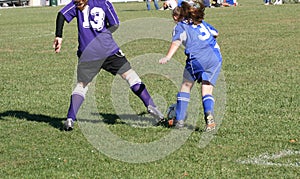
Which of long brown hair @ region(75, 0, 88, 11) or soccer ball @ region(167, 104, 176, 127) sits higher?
long brown hair @ region(75, 0, 88, 11)

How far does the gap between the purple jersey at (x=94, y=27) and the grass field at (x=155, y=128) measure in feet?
3.02

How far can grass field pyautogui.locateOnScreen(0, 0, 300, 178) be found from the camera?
6392 millimetres

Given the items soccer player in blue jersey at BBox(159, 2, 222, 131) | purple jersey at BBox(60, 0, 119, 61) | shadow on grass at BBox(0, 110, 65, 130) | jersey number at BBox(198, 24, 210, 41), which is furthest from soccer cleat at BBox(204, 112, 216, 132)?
shadow on grass at BBox(0, 110, 65, 130)

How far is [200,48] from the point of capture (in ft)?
25.6

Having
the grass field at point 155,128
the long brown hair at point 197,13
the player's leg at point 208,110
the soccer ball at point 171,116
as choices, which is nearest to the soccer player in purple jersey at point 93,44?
the soccer ball at point 171,116

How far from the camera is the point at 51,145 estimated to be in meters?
7.43

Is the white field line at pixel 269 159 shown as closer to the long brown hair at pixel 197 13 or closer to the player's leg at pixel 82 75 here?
the long brown hair at pixel 197 13

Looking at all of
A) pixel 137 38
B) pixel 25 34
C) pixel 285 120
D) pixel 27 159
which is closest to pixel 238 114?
pixel 285 120

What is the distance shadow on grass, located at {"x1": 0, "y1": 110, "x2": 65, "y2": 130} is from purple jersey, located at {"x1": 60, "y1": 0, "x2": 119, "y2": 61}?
0.98 meters

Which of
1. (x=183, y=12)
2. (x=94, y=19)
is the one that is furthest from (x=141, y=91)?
(x=183, y=12)

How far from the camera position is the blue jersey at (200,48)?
25.5 feet

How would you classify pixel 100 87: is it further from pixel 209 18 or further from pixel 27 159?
pixel 209 18

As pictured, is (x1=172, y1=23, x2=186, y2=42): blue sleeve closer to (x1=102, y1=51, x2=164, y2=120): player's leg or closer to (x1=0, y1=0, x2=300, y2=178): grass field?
(x1=102, y1=51, x2=164, y2=120): player's leg

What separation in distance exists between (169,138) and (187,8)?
4.95ft
